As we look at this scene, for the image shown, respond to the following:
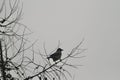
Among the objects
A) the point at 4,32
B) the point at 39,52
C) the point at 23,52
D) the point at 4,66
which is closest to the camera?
the point at 4,66

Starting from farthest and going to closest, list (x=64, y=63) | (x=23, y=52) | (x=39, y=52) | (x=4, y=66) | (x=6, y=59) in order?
1. (x=39, y=52)
2. (x=64, y=63)
3. (x=23, y=52)
4. (x=6, y=59)
5. (x=4, y=66)

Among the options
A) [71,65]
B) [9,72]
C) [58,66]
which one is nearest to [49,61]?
[58,66]

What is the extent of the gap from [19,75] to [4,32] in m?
0.80

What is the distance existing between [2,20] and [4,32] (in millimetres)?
216

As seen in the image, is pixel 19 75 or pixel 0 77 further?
pixel 19 75

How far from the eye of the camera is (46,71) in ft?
14.3

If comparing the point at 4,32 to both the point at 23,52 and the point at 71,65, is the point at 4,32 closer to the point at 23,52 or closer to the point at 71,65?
the point at 23,52

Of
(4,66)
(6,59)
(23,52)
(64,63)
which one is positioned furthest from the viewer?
(64,63)

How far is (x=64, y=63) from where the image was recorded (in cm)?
480

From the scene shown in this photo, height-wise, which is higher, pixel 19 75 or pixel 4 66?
pixel 4 66

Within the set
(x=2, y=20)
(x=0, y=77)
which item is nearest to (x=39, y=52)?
(x=2, y=20)

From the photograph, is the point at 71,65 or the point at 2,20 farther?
the point at 71,65

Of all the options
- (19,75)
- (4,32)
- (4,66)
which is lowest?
(19,75)

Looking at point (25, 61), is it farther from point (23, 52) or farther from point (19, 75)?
point (19, 75)
